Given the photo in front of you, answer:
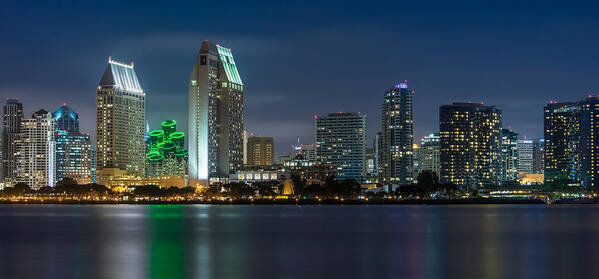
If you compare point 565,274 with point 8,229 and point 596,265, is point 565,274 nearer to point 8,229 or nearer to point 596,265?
point 596,265

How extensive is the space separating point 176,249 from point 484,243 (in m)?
29.4

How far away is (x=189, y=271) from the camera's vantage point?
200 feet

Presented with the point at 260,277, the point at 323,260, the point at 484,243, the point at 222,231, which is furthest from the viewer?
the point at 222,231

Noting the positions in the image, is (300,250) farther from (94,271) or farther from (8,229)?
(8,229)

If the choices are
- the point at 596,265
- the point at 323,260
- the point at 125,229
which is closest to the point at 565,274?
the point at 596,265

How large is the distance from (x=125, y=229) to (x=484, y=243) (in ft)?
158

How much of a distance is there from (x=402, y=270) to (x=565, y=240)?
3658 cm

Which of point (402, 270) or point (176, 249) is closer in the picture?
point (402, 270)

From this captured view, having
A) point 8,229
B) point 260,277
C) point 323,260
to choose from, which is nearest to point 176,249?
point 323,260

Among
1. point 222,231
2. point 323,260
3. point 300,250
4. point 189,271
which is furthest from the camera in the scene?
point 222,231

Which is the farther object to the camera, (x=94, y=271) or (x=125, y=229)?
(x=125, y=229)

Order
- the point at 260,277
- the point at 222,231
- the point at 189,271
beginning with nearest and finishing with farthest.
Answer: the point at 260,277
the point at 189,271
the point at 222,231

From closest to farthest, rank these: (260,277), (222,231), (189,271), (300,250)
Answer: (260,277), (189,271), (300,250), (222,231)

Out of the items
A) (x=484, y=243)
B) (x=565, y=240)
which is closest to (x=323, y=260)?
(x=484, y=243)
